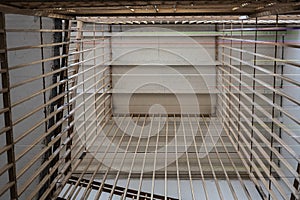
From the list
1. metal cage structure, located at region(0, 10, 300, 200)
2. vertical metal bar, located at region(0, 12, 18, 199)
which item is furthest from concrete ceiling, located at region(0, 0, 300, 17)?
metal cage structure, located at region(0, 10, 300, 200)

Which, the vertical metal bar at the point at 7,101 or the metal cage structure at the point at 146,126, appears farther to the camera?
the metal cage structure at the point at 146,126

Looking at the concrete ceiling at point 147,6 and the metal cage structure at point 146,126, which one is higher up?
the concrete ceiling at point 147,6

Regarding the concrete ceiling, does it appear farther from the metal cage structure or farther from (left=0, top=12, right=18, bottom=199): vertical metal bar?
the metal cage structure

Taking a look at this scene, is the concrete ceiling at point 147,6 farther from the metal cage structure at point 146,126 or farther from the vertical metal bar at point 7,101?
the metal cage structure at point 146,126

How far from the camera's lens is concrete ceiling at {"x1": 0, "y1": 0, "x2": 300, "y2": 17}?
1.88 m

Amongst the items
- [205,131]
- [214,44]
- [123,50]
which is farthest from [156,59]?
[205,131]

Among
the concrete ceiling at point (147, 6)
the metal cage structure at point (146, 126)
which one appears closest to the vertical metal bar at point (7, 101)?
the concrete ceiling at point (147, 6)

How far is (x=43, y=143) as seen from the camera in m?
2.67

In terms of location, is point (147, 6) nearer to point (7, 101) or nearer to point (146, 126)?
point (7, 101)

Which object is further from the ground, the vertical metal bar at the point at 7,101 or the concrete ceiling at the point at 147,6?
the concrete ceiling at the point at 147,6

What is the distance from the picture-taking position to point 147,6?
2318 mm

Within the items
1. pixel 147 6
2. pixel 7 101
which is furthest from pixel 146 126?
pixel 7 101

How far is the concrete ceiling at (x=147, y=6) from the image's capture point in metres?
1.88

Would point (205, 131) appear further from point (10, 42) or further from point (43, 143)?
point (10, 42)
